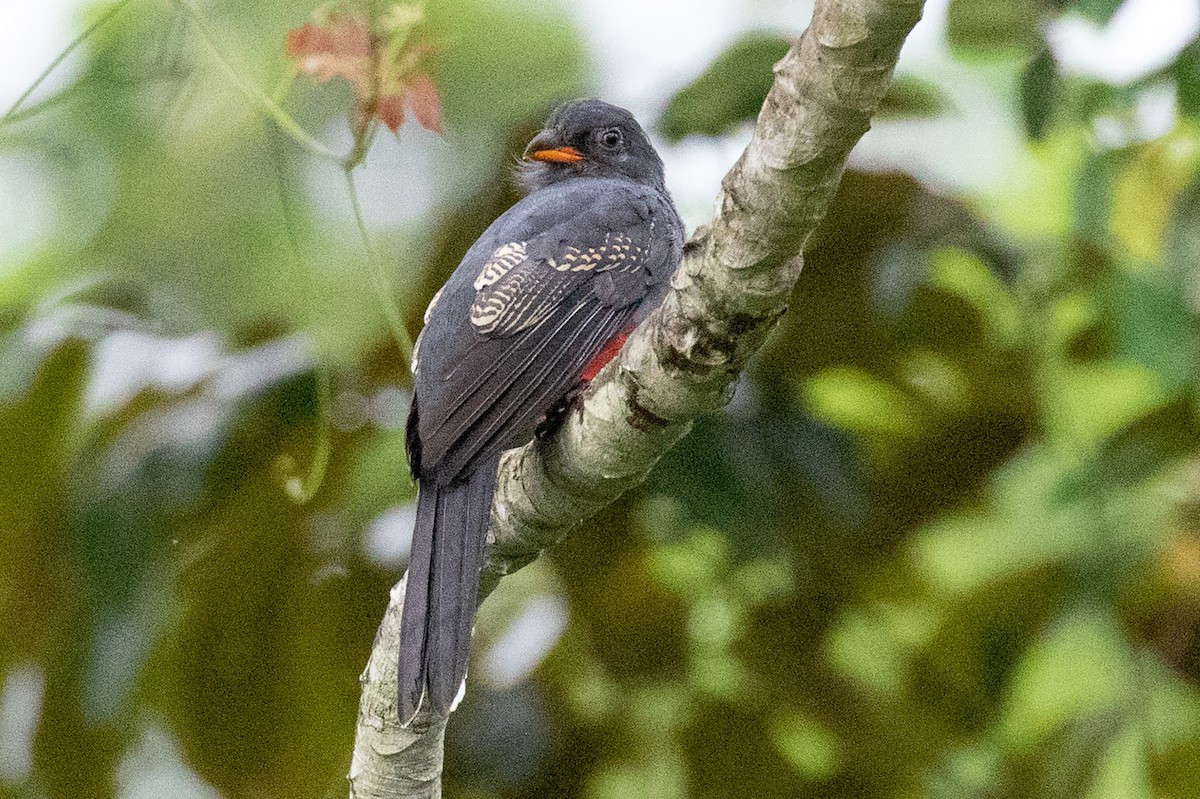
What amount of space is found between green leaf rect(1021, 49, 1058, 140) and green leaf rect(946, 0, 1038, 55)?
62mm

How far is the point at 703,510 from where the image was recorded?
9.88 ft

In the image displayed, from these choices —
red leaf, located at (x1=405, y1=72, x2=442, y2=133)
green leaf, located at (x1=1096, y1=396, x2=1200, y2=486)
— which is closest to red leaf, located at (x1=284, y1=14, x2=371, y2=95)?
red leaf, located at (x1=405, y1=72, x2=442, y2=133)

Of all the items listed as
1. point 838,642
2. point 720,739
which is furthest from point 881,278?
point 720,739

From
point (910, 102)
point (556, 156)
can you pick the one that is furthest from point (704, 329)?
point (556, 156)

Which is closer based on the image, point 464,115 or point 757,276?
point 757,276

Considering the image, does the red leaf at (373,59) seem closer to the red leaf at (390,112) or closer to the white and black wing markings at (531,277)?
the red leaf at (390,112)

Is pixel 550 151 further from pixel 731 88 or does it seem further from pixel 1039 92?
pixel 1039 92

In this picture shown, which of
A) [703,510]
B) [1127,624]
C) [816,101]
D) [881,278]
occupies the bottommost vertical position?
[1127,624]

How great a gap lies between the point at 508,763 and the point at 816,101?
6.92 feet

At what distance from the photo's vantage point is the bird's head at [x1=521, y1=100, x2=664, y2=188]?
11.8ft

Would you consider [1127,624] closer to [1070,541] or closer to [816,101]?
[1070,541]

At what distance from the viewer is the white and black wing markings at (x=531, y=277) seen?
2.75 meters

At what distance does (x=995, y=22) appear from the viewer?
2.52m

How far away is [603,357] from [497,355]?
258mm
